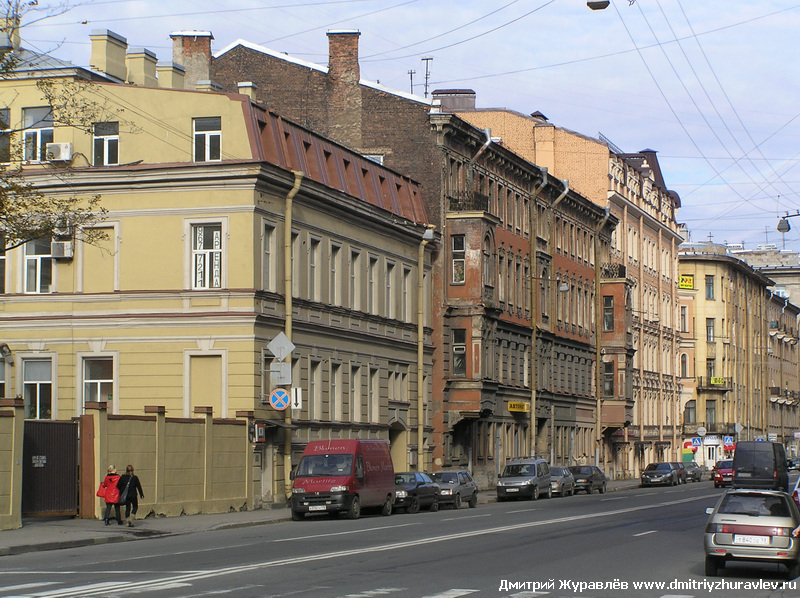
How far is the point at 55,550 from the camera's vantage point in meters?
23.0

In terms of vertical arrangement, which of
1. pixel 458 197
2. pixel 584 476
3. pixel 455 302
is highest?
pixel 458 197

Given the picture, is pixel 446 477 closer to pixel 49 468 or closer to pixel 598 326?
pixel 49 468

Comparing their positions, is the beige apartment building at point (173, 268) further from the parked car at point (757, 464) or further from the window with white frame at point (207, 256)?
the parked car at point (757, 464)

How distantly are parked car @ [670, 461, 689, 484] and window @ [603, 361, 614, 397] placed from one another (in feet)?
17.0

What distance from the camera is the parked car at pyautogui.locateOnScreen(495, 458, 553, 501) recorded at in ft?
151

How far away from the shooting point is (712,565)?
702 inches

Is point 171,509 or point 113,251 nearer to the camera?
point 171,509

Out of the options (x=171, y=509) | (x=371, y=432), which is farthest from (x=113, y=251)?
(x=371, y=432)

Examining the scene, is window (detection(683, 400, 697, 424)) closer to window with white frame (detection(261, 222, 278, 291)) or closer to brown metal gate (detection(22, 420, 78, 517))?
window with white frame (detection(261, 222, 278, 291))

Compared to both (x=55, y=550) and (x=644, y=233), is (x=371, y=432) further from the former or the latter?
(x=644, y=233)

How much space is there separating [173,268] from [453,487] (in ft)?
35.7

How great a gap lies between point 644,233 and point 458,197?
3523cm

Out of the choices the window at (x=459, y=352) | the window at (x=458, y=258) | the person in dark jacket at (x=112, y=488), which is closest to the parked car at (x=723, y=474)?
the window at (x=459, y=352)

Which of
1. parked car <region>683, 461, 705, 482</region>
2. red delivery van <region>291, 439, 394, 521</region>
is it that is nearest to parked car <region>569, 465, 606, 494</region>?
parked car <region>683, 461, 705, 482</region>
